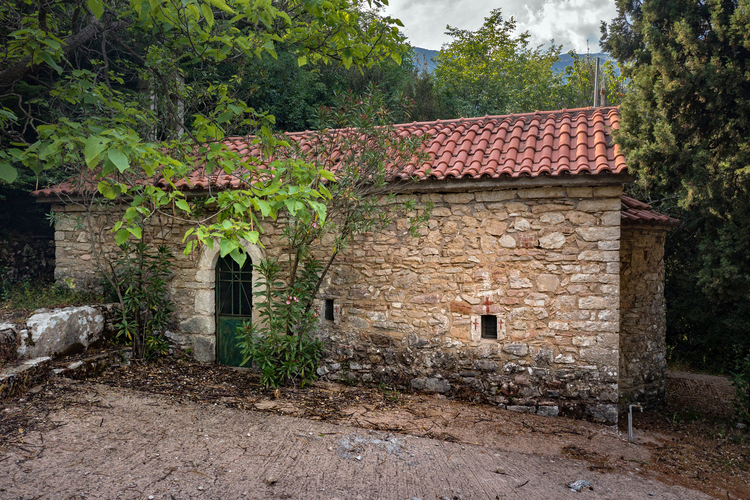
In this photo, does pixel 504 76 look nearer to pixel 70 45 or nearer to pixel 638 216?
pixel 638 216

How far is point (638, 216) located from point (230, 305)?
569 cm

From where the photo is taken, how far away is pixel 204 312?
6621mm

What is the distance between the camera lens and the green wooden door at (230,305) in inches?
263

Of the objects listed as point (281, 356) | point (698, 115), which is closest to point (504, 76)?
point (698, 115)

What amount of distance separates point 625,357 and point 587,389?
1485 mm

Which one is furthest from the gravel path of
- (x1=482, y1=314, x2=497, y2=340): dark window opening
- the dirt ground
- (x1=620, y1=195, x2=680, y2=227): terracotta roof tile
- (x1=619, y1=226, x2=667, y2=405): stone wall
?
(x1=620, y1=195, x2=680, y2=227): terracotta roof tile

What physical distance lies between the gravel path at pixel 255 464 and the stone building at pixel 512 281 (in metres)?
1.34

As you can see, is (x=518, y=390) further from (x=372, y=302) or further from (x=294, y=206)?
(x=294, y=206)

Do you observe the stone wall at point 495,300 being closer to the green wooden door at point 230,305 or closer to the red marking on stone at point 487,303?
the red marking on stone at point 487,303

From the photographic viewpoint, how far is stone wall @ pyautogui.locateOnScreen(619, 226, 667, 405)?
6230mm

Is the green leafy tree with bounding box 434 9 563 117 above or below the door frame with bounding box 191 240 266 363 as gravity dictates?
above

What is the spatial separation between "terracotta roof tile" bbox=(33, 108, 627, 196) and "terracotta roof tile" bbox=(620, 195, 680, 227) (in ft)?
3.28

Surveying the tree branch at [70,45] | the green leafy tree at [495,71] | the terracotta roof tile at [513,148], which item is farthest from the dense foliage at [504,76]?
the tree branch at [70,45]

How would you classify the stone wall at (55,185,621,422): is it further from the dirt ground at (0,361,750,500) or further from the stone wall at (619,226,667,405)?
the stone wall at (619,226,667,405)
